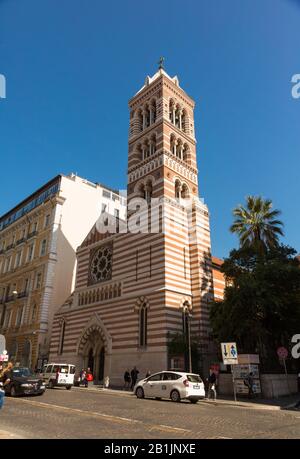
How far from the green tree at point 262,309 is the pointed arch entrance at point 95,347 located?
10773 millimetres

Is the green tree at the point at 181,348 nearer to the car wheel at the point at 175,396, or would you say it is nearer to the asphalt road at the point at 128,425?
the car wheel at the point at 175,396

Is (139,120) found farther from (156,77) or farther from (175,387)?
(175,387)

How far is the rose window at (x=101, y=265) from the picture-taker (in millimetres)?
34812

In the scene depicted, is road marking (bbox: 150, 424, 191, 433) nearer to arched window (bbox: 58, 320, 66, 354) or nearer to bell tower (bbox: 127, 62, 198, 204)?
bell tower (bbox: 127, 62, 198, 204)

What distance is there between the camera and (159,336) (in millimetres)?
26688

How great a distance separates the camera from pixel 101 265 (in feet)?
118

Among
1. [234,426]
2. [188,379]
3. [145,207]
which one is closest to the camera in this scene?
[234,426]

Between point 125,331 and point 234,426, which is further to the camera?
point 125,331

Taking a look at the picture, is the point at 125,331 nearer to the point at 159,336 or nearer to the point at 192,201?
the point at 159,336

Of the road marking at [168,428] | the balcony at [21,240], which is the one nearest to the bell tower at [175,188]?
the road marking at [168,428]

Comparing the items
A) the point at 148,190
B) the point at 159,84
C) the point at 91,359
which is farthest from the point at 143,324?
the point at 159,84

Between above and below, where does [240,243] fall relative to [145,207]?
below
